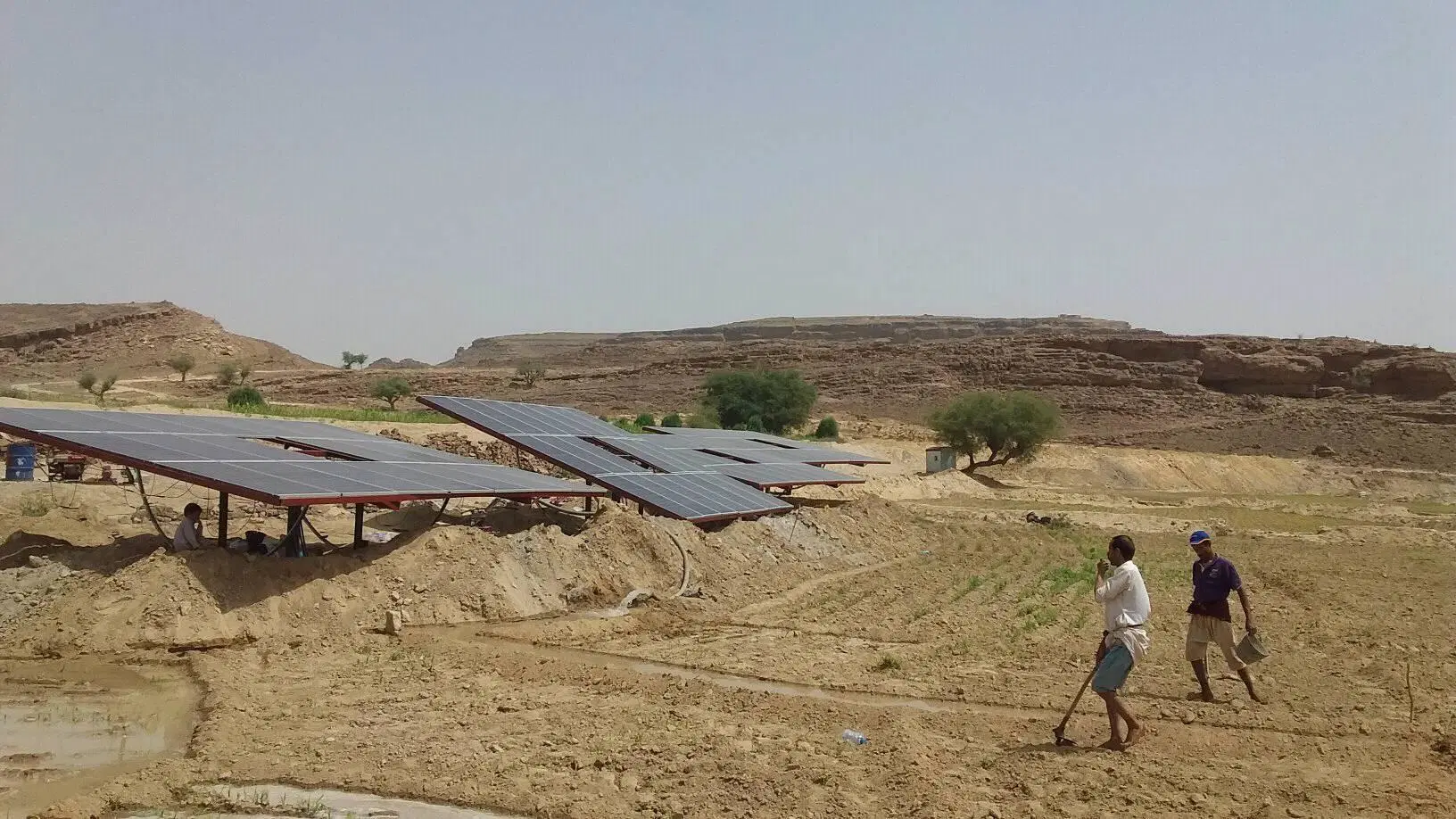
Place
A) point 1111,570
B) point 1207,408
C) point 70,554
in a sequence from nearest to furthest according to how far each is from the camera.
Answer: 1. point 1111,570
2. point 70,554
3. point 1207,408

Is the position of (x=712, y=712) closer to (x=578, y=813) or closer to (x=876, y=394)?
(x=578, y=813)

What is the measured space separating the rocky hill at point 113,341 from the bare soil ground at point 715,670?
7525 cm

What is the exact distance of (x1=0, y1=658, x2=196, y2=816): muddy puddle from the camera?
320 inches

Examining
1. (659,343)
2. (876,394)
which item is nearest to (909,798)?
(876,394)

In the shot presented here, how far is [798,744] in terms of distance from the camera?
9.19m

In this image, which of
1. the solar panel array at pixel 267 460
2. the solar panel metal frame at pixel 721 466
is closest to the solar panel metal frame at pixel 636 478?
the solar panel metal frame at pixel 721 466

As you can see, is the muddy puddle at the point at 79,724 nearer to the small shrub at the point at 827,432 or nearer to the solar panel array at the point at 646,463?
the solar panel array at the point at 646,463

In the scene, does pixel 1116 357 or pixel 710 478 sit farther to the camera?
pixel 1116 357

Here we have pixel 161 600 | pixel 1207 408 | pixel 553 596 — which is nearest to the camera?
pixel 161 600

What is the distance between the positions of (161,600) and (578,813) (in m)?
7.08

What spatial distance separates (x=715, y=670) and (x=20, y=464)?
679 inches

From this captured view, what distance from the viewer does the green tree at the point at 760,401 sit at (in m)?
56.7

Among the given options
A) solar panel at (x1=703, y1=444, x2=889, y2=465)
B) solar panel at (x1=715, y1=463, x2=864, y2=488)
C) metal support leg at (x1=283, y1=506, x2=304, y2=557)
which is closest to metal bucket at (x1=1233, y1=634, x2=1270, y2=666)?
metal support leg at (x1=283, y1=506, x2=304, y2=557)

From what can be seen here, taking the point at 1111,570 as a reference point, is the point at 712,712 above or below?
below
